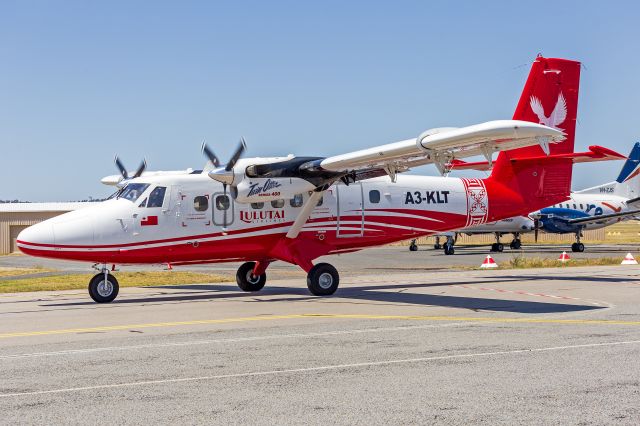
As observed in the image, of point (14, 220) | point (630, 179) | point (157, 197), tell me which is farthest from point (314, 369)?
point (14, 220)

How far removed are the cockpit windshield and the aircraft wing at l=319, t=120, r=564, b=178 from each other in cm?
476

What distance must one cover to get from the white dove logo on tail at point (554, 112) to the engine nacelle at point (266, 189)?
28.5ft

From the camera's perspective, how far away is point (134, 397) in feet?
26.1

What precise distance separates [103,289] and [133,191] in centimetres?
267

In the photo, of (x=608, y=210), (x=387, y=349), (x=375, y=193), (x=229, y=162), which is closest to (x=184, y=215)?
(x=229, y=162)

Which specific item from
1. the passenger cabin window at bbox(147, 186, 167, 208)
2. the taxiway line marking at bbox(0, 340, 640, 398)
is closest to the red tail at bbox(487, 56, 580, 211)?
A: the passenger cabin window at bbox(147, 186, 167, 208)

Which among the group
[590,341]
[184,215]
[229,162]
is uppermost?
[229,162]

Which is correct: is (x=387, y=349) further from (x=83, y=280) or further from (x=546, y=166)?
(x=83, y=280)

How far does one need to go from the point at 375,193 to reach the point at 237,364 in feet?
44.8

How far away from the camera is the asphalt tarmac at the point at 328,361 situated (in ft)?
23.8

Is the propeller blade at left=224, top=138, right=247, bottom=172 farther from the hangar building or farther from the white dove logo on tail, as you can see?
the hangar building

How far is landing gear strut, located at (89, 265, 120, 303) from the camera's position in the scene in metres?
19.7

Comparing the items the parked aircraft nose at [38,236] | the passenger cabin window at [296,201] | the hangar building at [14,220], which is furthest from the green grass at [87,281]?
the hangar building at [14,220]

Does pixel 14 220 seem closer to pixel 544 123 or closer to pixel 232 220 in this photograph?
pixel 232 220
